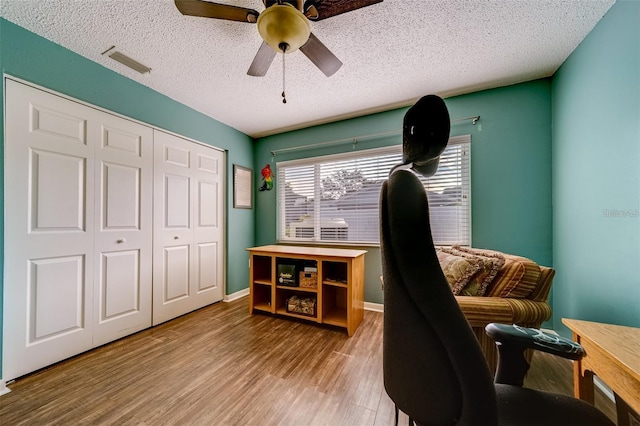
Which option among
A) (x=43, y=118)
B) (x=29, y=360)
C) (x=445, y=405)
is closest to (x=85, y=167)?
(x=43, y=118)

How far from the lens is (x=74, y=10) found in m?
1.50

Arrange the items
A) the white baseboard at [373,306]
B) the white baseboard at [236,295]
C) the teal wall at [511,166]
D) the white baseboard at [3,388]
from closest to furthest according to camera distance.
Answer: the white baseboard at [3,388] < the teal wall at [511,166] < the white baseboard at [373,306] < the white baseboard at [236,295]

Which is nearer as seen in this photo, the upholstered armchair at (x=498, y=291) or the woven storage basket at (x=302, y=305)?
the upholstered armchair at (x=498, y=291)

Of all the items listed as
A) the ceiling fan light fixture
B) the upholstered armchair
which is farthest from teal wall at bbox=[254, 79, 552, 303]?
the ceiling fan light fixture

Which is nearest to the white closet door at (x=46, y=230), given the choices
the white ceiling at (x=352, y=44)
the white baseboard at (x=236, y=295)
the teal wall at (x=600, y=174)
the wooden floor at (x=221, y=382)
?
the wooden floor at (x=221, y=382)

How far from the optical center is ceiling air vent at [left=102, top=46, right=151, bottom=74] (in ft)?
6.14

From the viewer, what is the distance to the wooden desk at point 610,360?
0.78 metres

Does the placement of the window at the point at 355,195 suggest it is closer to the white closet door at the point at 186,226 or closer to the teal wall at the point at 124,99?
the teal wall at the point at 124,99

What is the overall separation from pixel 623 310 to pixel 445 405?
1792 millimetres

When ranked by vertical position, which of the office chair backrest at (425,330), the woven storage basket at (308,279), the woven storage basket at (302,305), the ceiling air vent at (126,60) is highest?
the ceiling air vent at (126,60)

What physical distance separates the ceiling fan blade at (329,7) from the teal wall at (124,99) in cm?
197

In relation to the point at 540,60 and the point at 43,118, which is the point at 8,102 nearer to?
the point at 43,118

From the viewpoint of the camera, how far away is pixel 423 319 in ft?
1.68

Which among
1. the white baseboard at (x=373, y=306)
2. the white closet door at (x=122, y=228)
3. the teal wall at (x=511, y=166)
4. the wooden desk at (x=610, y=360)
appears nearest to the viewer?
the wooden desk at (x=610, y=360)
